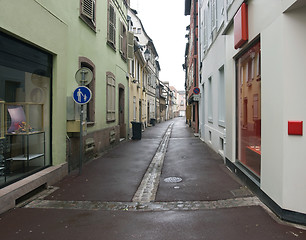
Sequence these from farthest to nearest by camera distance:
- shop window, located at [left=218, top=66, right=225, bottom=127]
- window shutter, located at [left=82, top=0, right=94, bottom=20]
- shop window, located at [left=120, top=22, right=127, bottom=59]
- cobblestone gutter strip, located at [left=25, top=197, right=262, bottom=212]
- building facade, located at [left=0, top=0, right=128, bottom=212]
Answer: shop window, located at [left=120, top=22, right=127, bottom=59]
shop window, located at [left=218, top=66, right=225, bottom=127]
window shutter, located at [left=82, top=0, right=94, bottom=20]
building facade, located at [left=0, top=0, right=128, bottom=212]
cobblestone gutter strip, located at [left=25, top=197, right=262, bottom=212]

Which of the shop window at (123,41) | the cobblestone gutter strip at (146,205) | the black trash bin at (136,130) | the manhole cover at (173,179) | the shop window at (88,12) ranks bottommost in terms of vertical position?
the cobblestone gutter strip at (146,205)

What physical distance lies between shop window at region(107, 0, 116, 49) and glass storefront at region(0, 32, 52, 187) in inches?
212

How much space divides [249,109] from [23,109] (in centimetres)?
483

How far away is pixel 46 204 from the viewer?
15.5 ft

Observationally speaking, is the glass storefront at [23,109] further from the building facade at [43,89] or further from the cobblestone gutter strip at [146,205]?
the cobblestone gutter strip at [146,205]

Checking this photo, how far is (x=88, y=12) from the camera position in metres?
8.48

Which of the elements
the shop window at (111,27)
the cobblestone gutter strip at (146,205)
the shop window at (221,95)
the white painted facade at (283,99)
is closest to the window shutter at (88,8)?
the shop window at (111,27)

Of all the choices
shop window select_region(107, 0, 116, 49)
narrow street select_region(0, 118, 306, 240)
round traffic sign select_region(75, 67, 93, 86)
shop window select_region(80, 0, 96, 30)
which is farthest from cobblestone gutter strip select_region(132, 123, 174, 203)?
shop window select_region(107, 0, 116, 49)

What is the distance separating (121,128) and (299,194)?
38.7 feet

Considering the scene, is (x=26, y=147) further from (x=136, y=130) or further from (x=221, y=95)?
(x=136, y=130)

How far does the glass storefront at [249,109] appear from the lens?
17.0 feet

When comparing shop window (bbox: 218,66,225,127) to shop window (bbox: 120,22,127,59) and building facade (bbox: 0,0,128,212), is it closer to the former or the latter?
building facade (bbox: 0,0,128,212)

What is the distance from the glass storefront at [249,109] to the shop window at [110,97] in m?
5.97

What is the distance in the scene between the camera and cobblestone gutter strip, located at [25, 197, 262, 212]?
14.6ft
